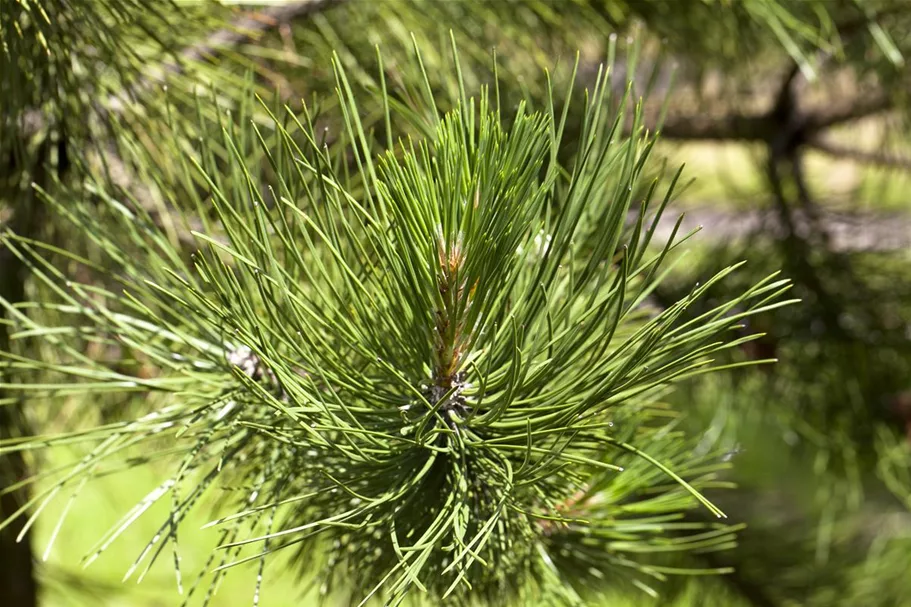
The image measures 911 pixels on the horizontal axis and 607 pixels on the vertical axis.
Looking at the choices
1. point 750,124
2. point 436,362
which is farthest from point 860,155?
point 436,362

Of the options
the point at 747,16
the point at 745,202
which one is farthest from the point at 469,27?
the point at 745,202

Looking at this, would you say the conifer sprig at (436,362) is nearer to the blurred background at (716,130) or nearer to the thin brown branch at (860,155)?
the blurred background at (716,130)

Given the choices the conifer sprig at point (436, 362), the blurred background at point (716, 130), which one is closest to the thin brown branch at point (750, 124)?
the blurred background at point (716, 130)

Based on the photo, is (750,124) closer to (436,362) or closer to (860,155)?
(860,155)

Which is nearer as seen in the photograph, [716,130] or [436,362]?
[436,362]

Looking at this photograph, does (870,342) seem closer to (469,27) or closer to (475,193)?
(469,27)
